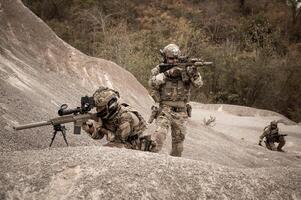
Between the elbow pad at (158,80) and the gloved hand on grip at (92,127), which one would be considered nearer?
the gloved hand on grip at (92,127)

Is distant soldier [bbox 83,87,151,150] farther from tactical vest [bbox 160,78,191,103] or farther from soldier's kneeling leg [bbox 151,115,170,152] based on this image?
tactical vest [bbox 160,78,191,103]

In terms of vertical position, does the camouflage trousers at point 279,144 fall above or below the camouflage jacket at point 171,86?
below

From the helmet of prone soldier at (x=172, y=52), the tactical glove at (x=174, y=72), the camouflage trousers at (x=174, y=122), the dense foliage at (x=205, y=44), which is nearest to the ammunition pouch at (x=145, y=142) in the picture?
the camouflage trousers at (x=174, y=122)

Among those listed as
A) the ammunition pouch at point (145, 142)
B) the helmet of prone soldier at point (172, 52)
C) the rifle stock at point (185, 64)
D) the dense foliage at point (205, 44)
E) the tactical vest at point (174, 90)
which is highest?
the dense foliage at point (205, 44)

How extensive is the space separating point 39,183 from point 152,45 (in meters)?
27.0

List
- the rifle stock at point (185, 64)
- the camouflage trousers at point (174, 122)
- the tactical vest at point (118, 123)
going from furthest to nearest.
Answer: the camouflage trousers at point (174, 122), the rifle stock at point (185, 64), the tactical vest at point (118, 123)

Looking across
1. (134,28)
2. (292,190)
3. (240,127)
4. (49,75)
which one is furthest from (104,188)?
(134,28)

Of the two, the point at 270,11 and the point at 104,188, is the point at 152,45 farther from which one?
the point at 104,188

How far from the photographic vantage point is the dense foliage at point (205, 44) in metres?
28.9

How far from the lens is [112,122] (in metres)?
6.97

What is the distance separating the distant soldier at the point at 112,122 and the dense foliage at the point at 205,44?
63.7 ft

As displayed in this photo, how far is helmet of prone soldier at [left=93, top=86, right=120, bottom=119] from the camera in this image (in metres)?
6.82

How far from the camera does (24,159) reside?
223 inches

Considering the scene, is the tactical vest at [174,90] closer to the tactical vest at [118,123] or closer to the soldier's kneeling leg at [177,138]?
the soldier's kneeling leg at [177,138]
